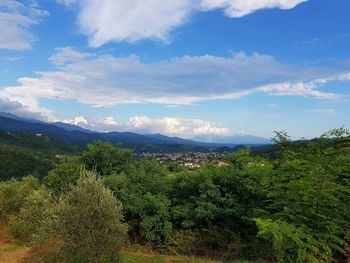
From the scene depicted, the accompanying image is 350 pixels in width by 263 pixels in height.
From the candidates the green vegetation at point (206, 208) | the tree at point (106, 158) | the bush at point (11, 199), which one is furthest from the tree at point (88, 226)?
the bush at point (11, 199)

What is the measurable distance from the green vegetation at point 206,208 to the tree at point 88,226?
27 millimetres

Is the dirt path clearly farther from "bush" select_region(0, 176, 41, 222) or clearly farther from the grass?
the grass

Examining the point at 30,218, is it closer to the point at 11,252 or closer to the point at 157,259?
the point at 11,252

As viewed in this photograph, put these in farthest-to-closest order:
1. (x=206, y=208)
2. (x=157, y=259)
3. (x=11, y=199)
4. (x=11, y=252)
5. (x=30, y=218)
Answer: (x=11, y=199) < (x=30, y=218) < (x=11, y=252) < (x=206, y=208) < (x=157, y=259)

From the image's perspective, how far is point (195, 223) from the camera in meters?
14.7

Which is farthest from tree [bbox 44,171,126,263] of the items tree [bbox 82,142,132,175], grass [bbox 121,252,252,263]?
tree [bbox 82,142,132,175]

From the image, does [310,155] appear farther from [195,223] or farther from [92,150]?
[92,150]

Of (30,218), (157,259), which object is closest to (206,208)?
(157,259)

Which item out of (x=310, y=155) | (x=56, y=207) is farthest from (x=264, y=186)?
(x=56, y=207)

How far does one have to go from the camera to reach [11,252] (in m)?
14.9

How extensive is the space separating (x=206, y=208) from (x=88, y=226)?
518 centimetres

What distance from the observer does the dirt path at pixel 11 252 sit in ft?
45.5

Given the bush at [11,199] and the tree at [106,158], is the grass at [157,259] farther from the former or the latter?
the bush at [11,199]

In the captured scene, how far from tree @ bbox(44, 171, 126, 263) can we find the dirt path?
377 centimetres
